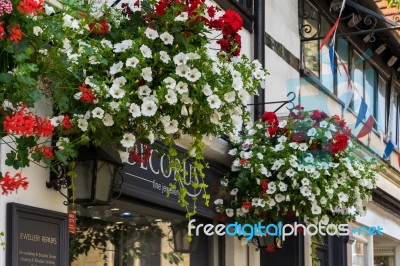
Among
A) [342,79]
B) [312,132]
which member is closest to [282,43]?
[342,79]

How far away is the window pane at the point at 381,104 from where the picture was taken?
54.5ft

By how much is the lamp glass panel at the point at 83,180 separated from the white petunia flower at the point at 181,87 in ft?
3.16

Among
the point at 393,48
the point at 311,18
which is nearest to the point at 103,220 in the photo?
the point at 311,18

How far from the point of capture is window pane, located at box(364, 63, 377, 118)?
16047mm

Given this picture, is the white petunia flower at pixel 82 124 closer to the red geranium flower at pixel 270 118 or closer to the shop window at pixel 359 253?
the red geranium flower at pixel 270 118

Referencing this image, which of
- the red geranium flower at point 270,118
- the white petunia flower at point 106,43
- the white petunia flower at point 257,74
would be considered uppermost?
the red geranium flower at point 270,118

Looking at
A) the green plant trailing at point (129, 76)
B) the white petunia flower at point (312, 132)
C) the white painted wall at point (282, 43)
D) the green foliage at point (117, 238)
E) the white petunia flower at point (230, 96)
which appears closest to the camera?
the green plant trailing at point (129, 76)

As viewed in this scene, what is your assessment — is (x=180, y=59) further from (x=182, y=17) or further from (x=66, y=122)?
(x=66, y=122)

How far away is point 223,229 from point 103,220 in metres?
2.10

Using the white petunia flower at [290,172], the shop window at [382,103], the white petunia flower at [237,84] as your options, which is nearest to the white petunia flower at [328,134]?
the white petunia flower at [290,172]

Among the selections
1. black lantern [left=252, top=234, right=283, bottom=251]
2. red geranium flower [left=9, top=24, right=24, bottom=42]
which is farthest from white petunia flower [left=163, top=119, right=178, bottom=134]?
black lantern [left=252, top=234, right=283, bottom=251]

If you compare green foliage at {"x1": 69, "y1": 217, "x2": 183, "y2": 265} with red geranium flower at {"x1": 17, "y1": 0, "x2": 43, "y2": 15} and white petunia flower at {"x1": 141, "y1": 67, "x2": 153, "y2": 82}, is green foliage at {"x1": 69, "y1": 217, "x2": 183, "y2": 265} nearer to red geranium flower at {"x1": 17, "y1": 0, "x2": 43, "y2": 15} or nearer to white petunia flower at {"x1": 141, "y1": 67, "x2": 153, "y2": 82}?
white petunia flower at {"x1": 141, "y1": 67, "x2": 153, "y2": 82}

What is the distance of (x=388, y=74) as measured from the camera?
1734cm

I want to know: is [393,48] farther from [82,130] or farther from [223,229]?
[82,130]
